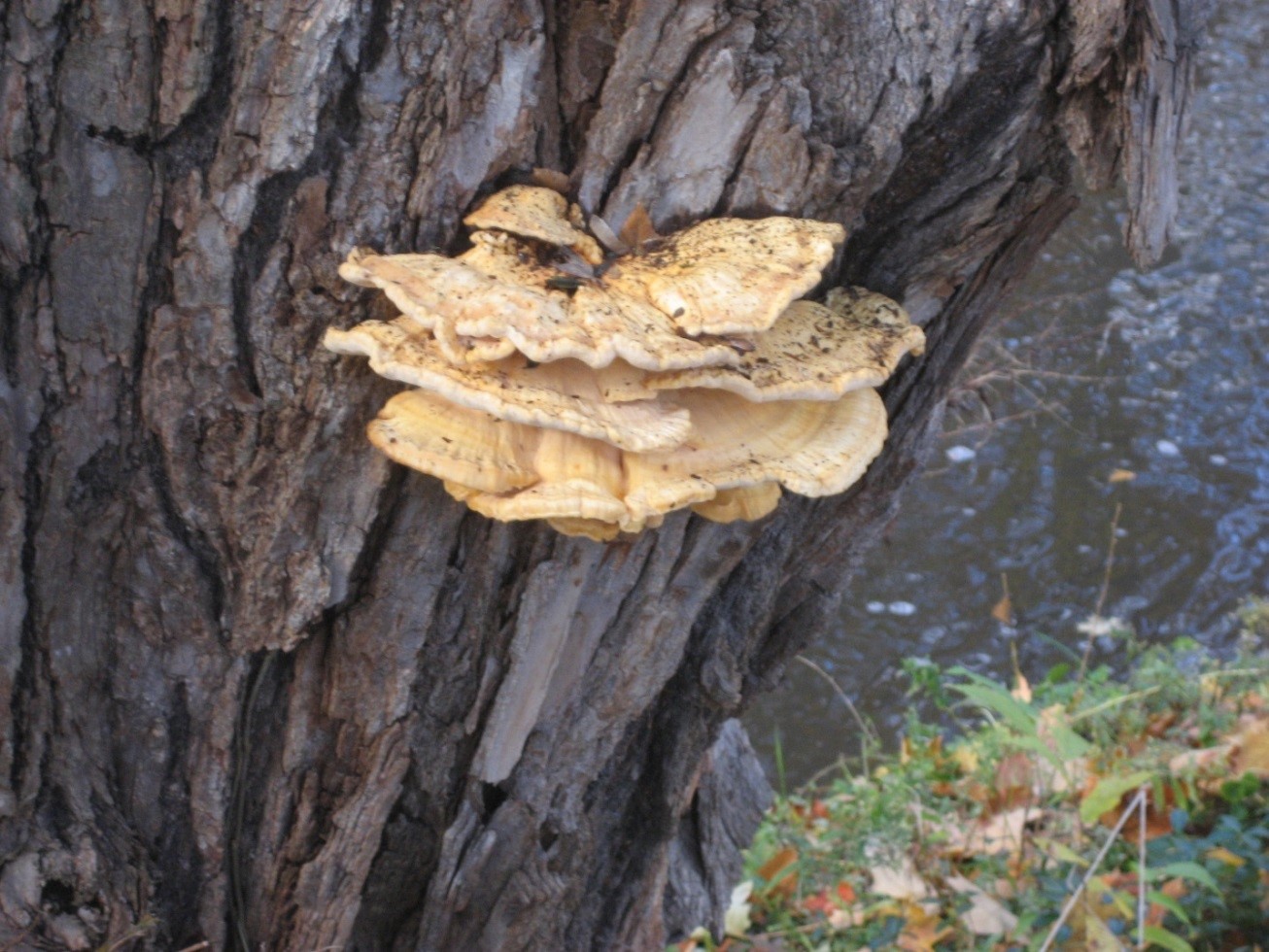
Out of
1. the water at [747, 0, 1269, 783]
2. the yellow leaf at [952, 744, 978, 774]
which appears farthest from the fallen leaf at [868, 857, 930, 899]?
the water at [747, 0, 1269, 783]

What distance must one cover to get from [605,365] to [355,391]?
0.47 m

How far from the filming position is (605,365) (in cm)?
151

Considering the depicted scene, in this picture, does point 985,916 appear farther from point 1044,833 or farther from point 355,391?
point 355,391

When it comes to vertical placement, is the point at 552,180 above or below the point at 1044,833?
above

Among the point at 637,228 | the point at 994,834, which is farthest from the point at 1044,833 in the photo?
the point at 637,228

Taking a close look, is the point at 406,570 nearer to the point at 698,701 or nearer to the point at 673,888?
the point at 698,701

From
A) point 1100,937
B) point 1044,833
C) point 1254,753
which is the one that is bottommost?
point 1044,833

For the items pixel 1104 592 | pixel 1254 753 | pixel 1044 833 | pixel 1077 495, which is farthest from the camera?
pixel 1077 495

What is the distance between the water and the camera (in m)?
6.39

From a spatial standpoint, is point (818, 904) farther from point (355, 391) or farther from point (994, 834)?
point (355, 391)

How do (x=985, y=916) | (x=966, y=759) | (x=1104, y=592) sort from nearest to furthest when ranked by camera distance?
(x=985, y=916)
(x=966, y=759)
(x=1104, y=592)

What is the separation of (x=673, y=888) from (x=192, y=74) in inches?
89.9

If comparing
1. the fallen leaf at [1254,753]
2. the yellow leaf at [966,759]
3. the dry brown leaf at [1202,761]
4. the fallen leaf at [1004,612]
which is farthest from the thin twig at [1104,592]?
the fallen leaf at [1254,753]

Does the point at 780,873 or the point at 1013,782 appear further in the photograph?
the point at 1013,782
